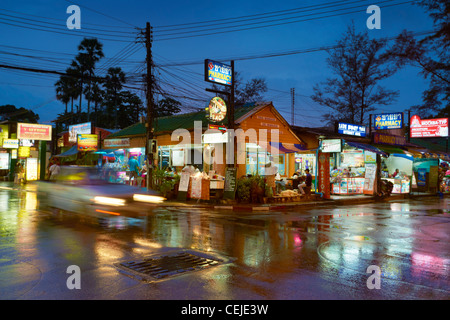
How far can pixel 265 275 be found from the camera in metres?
5.52

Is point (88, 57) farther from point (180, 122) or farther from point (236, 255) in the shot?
point (236, 255)

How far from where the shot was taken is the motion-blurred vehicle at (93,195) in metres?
13.8

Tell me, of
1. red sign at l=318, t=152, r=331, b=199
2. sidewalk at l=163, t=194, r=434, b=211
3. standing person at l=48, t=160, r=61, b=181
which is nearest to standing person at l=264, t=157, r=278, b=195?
sidewalk at l=163, t=194, r=434, b=211

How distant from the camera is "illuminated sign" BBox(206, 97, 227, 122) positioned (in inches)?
677

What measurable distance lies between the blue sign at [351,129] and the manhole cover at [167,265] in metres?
18.5

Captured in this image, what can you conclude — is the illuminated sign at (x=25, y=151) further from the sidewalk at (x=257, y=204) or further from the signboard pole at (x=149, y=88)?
the sidewalk at (x=257, y=204)

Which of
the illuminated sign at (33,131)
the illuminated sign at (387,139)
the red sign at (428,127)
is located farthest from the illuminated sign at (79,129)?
the red sign at (428,127)

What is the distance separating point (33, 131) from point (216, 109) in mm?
20266

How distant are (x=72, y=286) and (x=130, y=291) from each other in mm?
Answer: 892

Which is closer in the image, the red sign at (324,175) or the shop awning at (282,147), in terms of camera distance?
the red sign at (324,175)

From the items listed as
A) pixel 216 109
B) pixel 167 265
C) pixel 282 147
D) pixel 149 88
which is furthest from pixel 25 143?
pixel 167 265

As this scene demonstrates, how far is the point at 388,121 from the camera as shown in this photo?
93.3 feet
